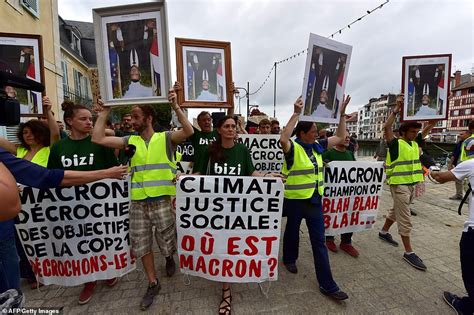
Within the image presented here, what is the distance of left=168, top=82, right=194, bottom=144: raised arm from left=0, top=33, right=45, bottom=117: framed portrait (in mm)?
1724

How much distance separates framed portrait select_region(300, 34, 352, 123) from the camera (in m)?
2.78

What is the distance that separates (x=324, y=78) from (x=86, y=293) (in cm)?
374

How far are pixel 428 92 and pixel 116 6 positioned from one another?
409 centimetres

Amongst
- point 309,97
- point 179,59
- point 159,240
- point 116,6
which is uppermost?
point 116,6

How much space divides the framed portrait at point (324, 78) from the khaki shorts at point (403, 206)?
1.72 metres

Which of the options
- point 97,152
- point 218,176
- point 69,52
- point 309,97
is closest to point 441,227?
point 309,97

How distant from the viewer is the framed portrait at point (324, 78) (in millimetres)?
2779

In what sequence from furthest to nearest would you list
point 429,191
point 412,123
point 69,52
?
point 69,52 → point 429,191 → point 412,123

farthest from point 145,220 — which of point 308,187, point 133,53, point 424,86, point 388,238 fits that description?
point 424,86

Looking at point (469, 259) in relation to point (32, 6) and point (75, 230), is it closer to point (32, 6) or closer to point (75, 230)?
point (75, 230)

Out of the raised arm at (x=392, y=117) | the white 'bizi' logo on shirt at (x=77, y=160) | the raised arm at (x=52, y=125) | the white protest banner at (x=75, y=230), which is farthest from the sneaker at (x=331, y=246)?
the raised arm at (x=52, y=125)

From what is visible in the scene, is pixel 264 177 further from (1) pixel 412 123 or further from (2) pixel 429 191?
(2) pixel 429 191

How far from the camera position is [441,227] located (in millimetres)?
4895

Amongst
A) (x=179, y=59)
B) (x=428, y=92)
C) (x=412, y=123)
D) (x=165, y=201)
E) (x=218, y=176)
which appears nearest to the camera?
(x=218, y=176)
